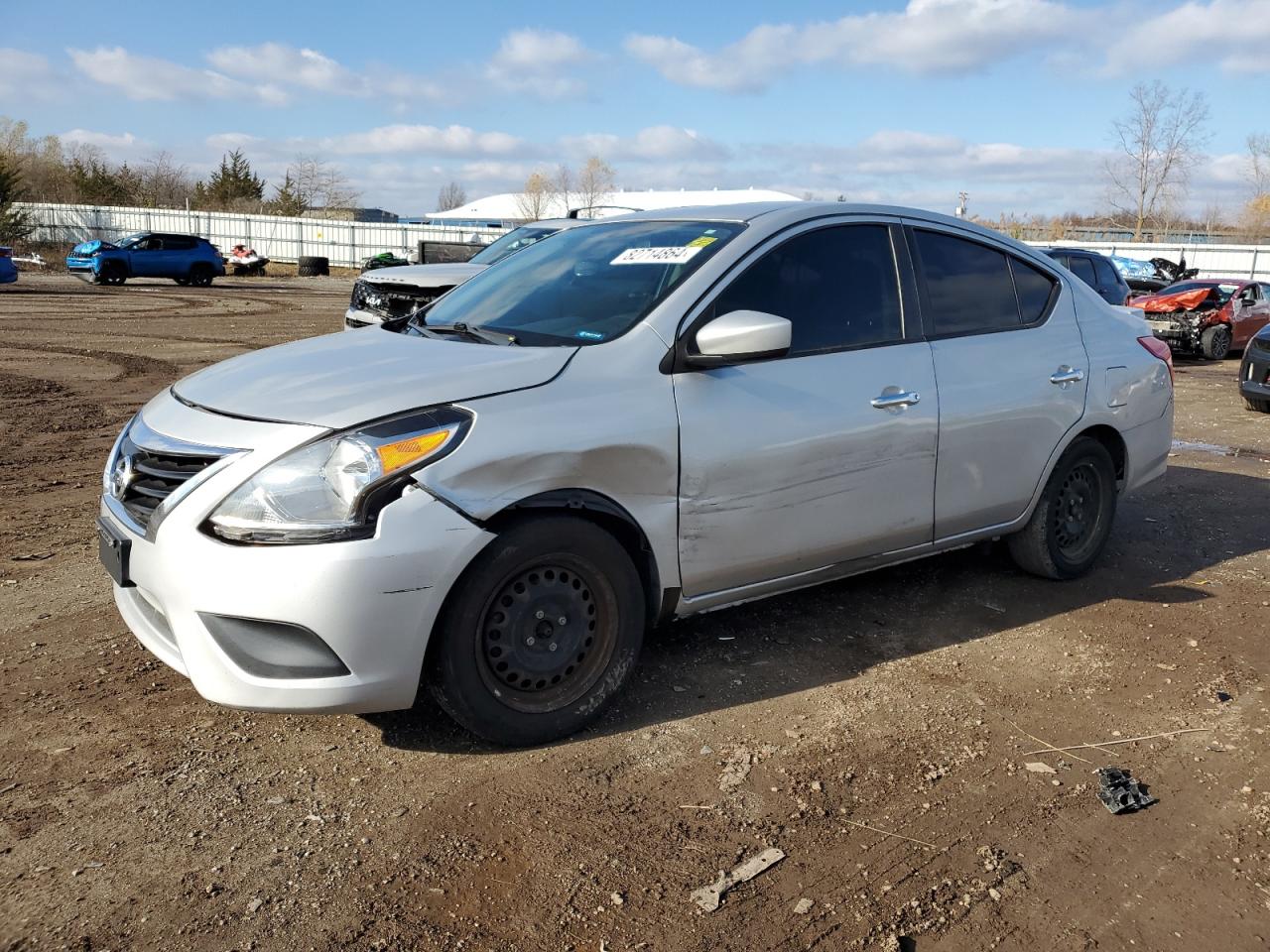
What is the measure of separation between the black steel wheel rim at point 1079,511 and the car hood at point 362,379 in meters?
2.85

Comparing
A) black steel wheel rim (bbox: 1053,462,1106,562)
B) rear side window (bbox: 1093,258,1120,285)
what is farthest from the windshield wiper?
rear side window (bbox: 1093,258,1120,285)

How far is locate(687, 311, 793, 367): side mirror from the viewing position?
3.59 metres

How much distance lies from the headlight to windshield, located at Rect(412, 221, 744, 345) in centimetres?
90

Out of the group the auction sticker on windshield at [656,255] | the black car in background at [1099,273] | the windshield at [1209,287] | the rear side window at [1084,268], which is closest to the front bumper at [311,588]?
the auction sticker on windshield at [656,255]

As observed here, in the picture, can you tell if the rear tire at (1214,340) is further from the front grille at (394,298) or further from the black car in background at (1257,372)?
the front grille at (394,298)

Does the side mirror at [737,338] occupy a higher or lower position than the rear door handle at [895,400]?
higher

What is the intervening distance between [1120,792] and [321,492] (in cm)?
255

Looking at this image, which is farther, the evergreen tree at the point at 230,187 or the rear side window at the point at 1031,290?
the evergreen tree at the point at 230,187

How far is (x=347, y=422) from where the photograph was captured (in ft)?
10.2

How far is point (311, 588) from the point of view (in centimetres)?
297

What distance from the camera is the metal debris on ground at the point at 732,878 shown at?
8.86ft

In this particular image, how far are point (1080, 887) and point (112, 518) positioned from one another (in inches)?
121

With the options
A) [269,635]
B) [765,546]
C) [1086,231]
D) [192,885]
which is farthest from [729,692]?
[1086,231]

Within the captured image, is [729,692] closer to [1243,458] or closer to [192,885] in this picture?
[192,885]
